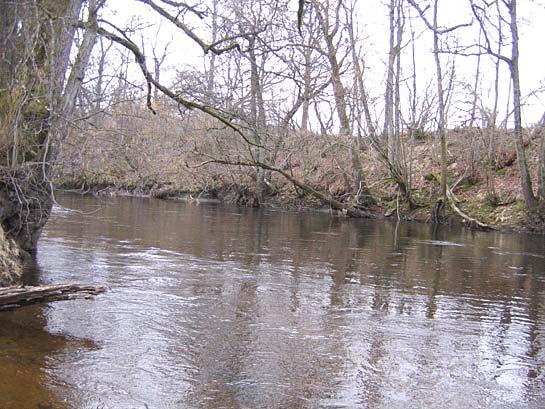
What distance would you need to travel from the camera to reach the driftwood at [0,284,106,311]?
19.8ft

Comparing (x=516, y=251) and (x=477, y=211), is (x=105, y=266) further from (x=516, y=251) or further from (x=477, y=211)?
Answer: (x=477, y=211)

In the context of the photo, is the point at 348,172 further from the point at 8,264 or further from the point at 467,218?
the point at 8,264

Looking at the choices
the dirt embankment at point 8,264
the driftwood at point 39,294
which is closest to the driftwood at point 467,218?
the dirt embankment at point 8,264

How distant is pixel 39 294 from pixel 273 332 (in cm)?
255

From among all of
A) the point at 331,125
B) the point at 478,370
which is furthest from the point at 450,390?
the point at 331,125

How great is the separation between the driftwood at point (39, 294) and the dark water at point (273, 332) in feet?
1.10

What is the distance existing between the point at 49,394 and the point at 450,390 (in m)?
3.35

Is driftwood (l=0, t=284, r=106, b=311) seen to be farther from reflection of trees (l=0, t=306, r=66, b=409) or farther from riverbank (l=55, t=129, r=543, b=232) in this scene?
riverbank (l=55, t=129, r=543, b=232)

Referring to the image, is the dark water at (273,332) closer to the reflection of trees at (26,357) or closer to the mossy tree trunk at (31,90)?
the reflection of trees at (26,357)

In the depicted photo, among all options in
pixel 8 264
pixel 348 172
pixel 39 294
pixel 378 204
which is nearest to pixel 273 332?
pixel 39 294

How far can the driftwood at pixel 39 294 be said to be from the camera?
6023 millimetres

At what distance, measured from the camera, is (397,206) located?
26938 millimetres

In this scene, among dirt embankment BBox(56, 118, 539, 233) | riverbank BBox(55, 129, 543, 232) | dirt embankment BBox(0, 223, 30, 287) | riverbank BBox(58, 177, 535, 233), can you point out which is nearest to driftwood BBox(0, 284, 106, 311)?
dirt embankment BBox(0, 223, 30, 287)

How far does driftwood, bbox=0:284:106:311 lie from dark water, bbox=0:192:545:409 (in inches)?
13.2
